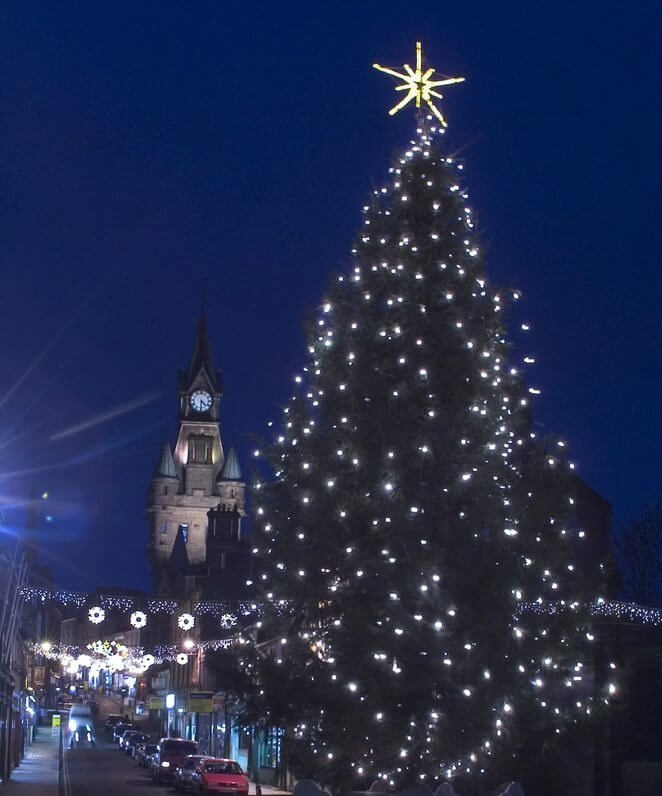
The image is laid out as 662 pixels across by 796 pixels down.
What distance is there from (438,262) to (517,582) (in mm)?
5633

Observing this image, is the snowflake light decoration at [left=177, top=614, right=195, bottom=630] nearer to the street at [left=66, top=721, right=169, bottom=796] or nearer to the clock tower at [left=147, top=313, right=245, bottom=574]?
the street at [left=66, top=721, right=169, bottom=796]

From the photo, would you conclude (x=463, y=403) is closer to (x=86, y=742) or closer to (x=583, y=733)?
(x=583, y=733)

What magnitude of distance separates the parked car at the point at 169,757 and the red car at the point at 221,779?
19.6 ft

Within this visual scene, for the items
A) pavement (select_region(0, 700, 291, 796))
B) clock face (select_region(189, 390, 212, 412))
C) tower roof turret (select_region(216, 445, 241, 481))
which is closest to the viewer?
pavement (select_region(0, 700, 291, 796))

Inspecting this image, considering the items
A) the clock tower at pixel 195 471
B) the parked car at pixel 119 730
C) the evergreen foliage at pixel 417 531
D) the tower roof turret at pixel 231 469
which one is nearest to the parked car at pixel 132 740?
the parked car at pixel 119 730

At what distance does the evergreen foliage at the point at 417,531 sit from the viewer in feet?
61.9

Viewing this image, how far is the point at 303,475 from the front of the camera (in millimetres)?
20828

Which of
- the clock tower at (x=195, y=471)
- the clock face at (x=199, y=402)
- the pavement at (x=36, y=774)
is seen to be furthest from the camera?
the clock face at (x=199, y=402)

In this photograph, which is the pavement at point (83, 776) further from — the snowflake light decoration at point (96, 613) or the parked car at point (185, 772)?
the snowflake light decoration at point (96, 613)

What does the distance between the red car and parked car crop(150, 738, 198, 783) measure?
5.96m

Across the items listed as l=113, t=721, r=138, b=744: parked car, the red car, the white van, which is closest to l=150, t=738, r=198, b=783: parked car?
the red car

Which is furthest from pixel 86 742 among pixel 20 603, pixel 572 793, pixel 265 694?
pixel 265 694

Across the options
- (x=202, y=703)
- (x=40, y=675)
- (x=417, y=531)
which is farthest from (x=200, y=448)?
(x=417, y=531)

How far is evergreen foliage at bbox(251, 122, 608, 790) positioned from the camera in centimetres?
1886
